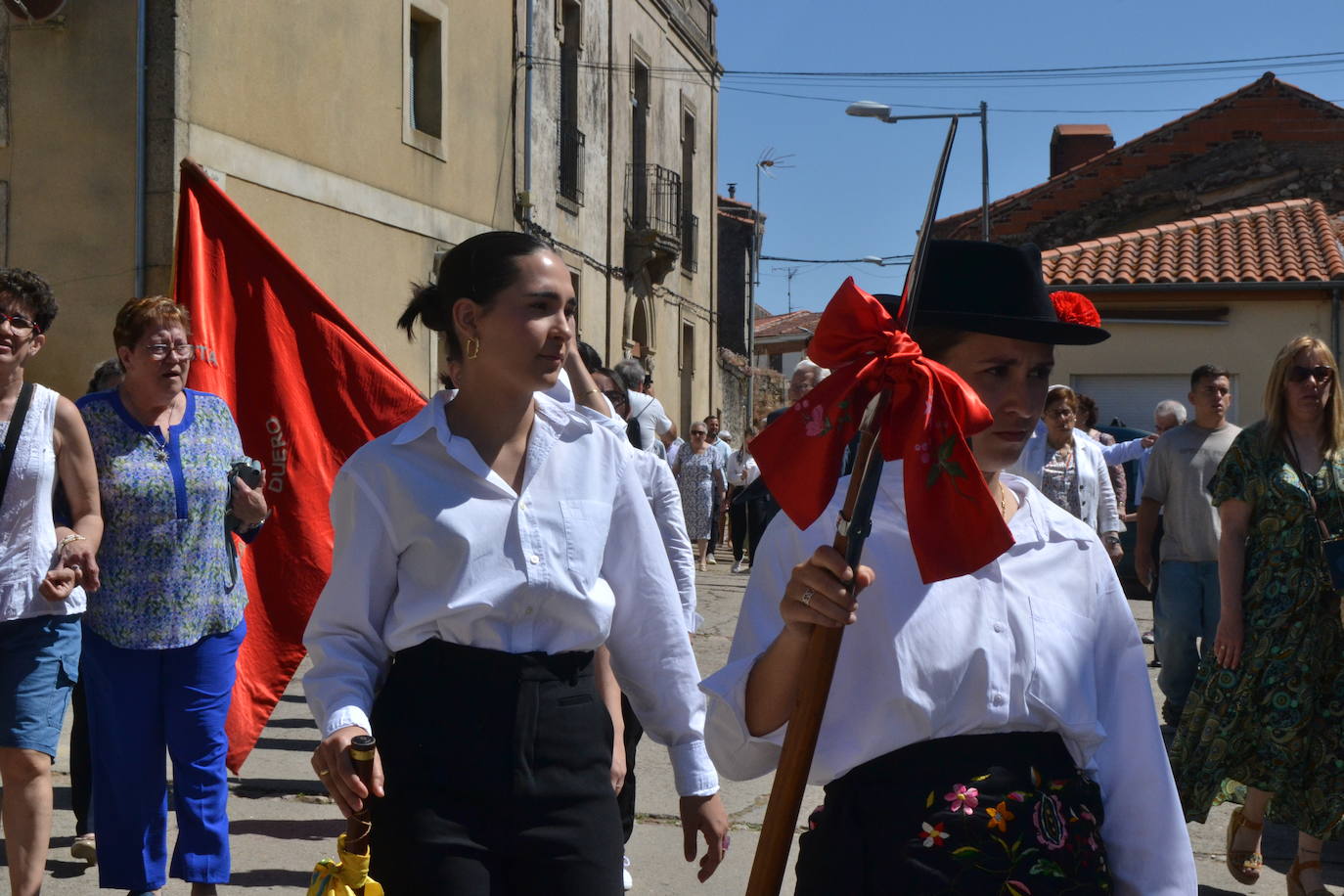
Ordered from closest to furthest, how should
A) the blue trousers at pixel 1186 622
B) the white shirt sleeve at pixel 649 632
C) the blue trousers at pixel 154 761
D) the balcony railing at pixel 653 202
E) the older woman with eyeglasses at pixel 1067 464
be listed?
1. the white shirt sleeve at pixel 649 632
2. the blue trousers at pixel 154 761
3. the blue trousers at pixel 1186 622
4. the older woman with eyeglasses at pixel 1067 464
5. the balcony railing at pixel 653 202

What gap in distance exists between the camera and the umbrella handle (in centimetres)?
259

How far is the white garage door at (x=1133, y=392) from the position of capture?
21375 mm

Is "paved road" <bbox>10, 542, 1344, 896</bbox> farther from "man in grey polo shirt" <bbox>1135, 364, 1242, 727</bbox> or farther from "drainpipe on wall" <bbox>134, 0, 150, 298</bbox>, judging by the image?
"drainpipe on wall" <bbox>134, 0, 150, 298</bbox>

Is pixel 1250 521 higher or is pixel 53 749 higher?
pixel 1250 521

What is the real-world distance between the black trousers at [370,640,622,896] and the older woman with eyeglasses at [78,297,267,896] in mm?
2095

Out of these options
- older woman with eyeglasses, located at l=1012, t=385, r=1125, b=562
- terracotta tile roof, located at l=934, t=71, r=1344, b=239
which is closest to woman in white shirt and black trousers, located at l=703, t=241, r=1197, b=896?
older woman with eyeglasses, located at l=1012, t=385, r=1125, b=562

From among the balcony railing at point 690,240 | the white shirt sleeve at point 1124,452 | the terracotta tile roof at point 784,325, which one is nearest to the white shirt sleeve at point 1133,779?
the white shirt sleeve at point 1124,452

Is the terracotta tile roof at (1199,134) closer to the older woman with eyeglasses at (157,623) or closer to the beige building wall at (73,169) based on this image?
the beige building wall at (73,169)

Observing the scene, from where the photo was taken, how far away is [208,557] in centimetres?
486

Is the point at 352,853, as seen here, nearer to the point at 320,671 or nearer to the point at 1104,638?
the point at 320,671

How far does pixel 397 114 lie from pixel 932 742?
47.8 feet

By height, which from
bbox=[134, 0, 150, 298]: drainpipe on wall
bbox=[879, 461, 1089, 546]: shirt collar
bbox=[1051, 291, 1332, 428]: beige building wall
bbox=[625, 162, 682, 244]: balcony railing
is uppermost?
bbox=[625, 162, 682, 244]: balcony railing

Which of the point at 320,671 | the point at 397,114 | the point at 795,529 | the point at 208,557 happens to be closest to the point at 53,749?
the point at 208,557

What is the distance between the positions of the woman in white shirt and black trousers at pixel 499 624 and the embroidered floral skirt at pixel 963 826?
0.67m
